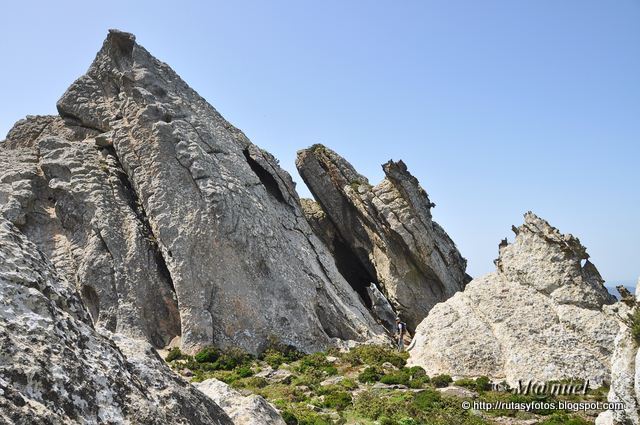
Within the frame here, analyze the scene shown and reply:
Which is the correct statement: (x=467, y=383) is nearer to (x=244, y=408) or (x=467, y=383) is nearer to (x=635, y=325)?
(x=635, y=325)

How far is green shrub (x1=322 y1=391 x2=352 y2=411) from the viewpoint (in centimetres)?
2740

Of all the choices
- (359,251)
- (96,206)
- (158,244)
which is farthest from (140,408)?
(359,251)

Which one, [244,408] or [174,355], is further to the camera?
[174,355]

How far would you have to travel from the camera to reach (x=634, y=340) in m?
15.4

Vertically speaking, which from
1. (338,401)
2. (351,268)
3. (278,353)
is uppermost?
(351,268)

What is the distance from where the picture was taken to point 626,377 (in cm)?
1482

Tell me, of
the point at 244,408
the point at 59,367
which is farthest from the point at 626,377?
the point at 59,367

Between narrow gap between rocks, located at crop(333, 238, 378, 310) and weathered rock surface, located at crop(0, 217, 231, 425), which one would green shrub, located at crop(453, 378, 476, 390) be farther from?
narrow gap between rocks, located at crop(333, 238, 378, 310)

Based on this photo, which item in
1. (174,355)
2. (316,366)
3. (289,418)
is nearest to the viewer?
(289,418)

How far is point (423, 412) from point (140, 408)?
20.9 meters

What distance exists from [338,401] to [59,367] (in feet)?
74.8

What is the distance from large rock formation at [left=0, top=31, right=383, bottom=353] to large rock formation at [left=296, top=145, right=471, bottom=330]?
7965 mm

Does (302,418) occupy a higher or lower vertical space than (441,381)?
lower

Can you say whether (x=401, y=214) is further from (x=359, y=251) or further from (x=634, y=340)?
(x=634, y=340)
